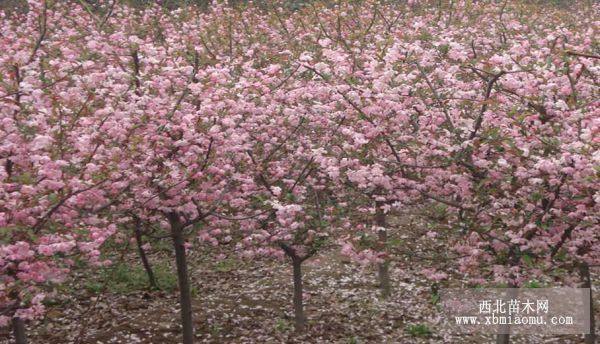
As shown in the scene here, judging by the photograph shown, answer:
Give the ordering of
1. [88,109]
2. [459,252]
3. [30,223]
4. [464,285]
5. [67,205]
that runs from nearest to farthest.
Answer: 1. [30,223]
2. [67,205]
3. [88,109]
4. [459,252]
5. [464,285]

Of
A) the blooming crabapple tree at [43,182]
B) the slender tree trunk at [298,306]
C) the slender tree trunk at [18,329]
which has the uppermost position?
the blooming crabapple tree at [43,182]

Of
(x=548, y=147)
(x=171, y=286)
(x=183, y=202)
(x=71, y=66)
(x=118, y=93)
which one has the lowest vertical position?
(x=171, y=286)

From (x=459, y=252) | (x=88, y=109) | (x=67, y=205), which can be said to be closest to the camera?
(x=67, y=205)

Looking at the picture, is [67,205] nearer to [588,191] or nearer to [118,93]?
[118,93]

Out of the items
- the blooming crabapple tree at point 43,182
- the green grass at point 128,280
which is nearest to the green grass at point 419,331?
the green grass at point 128,280

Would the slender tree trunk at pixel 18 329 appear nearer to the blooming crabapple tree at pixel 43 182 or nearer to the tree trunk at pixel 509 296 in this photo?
the blooming crabapple tree at pixel 43 182

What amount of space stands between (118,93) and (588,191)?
5678 mm

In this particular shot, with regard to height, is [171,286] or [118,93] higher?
[118,93]

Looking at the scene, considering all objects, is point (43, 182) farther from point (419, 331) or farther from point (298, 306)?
point (419, 331)

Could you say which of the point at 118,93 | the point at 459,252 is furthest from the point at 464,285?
the point at 118,93

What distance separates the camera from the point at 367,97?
752 centimetres

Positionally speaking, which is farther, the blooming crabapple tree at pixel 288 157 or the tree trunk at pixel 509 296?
the blooming crabapple tree at pixel 288 157

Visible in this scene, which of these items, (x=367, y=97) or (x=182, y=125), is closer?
(x=182, y=125)

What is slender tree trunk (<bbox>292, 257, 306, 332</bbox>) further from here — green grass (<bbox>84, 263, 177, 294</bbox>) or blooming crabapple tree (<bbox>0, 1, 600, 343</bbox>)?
green grass (<bbox>84, 263, 177, 294</bbox>)
